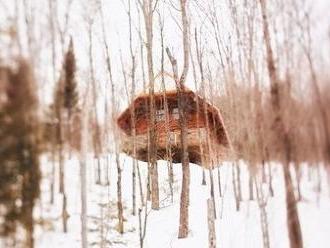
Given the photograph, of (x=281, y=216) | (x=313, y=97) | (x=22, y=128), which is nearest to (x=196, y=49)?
(x=281, y=216)

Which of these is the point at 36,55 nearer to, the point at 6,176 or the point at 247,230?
the point at 6,176

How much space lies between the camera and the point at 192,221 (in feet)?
52.6

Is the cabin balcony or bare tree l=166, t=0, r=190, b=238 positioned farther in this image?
the cabin balcony

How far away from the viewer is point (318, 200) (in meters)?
8.69

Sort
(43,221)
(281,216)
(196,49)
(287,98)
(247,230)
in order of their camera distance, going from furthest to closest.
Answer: (196,49) < (247,230) < (281,216) < (287,98) < (43,221)

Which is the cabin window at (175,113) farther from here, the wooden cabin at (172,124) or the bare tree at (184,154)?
the bare tree at (184,154)

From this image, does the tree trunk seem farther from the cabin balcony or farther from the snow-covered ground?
the cabin balcony

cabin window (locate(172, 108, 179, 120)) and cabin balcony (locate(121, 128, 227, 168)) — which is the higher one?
cabin window (locate(172, 108, 179, 120))

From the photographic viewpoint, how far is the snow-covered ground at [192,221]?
8828mm

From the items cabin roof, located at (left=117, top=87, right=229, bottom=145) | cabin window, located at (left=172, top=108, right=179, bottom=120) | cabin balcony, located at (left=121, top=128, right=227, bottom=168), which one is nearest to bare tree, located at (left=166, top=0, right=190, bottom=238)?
cabin roof, located at (left=117, top=87, right=229, bottom=145)

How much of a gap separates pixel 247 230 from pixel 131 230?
5165mm

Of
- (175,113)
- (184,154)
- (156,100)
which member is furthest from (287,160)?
(156,100)

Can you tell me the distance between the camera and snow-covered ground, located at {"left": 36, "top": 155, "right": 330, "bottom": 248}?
8.83 metres

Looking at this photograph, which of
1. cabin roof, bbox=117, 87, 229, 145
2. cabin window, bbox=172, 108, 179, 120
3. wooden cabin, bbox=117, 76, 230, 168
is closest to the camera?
cabin roof, bbox=117, 87, 229, 145
